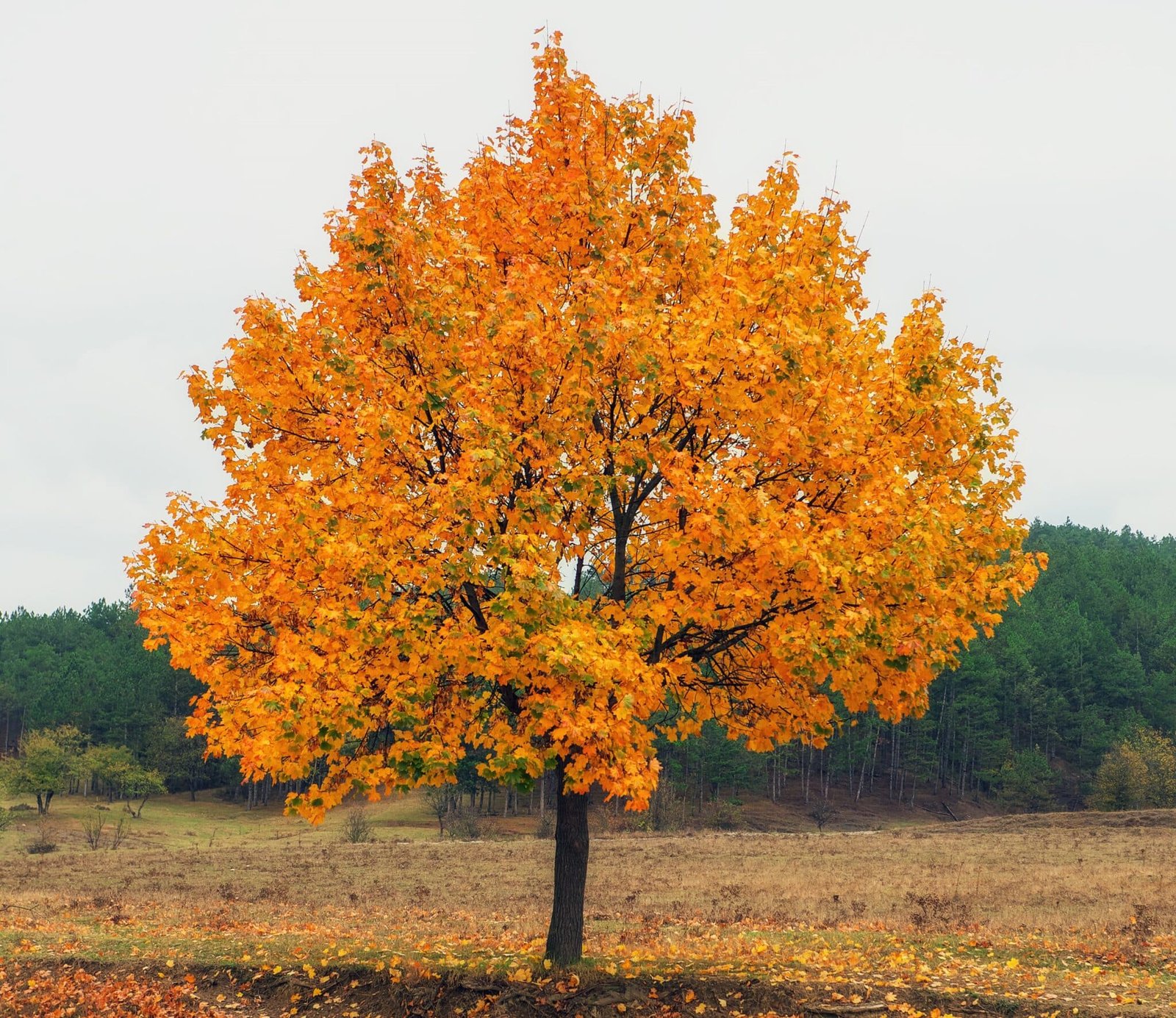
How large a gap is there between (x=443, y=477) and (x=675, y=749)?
80.1m

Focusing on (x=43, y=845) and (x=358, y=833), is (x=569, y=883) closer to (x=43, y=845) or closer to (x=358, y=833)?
(x=358, y=833)

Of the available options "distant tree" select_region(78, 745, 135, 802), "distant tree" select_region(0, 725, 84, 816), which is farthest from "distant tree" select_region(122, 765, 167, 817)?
"distant tree" select_region(0, 725, 84, 816)

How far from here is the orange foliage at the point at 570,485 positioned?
328 inches

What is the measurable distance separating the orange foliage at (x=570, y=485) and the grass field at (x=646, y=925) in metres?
2.79

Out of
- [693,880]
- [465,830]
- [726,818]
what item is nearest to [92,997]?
[693,880]

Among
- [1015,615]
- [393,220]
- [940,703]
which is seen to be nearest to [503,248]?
[393,220]

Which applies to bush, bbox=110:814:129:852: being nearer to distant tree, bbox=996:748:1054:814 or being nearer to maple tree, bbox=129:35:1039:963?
maple tree, bbox=129:35:1039:963

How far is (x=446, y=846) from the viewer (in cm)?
3941

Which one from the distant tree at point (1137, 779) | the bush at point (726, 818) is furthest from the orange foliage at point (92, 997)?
the distant tree at point (1137, 779)

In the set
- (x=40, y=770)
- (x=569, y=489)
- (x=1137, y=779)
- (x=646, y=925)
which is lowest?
(x=40, y=770)

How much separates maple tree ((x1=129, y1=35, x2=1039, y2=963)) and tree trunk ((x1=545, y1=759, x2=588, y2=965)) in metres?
0.03

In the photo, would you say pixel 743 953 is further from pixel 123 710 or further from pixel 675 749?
pixel 123 710

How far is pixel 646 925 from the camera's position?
1688 cm

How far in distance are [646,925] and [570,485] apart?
37.1ft
